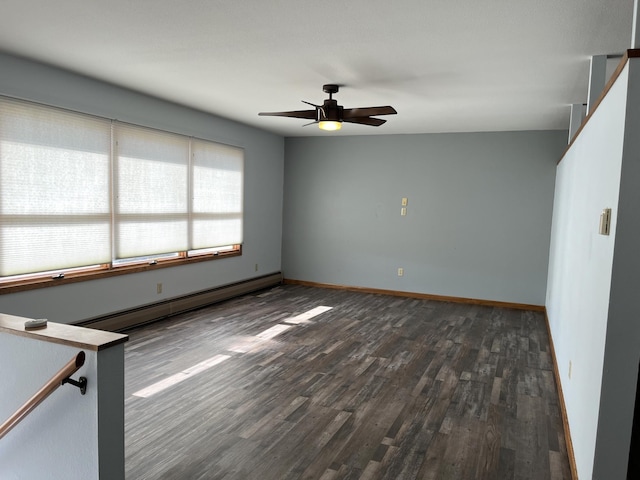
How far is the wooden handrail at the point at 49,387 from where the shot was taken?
169cm

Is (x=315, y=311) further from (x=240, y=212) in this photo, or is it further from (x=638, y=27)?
(x=638, y=27)

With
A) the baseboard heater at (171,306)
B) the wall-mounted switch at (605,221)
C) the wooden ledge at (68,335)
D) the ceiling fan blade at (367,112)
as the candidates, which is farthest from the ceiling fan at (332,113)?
the wooden ledge at (68,335)

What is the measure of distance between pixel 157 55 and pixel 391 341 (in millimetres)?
3404

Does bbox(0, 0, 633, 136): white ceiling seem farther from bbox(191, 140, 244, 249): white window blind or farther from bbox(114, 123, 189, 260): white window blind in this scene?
bbox(191, 140, 244, 249): white window blind

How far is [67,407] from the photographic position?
183cm

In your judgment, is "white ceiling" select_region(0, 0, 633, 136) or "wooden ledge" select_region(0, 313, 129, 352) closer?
"wooden ledge" select_region(0, 313, 129, 352)

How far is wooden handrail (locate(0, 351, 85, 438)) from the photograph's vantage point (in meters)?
1.69

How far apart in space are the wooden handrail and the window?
238 centimetres

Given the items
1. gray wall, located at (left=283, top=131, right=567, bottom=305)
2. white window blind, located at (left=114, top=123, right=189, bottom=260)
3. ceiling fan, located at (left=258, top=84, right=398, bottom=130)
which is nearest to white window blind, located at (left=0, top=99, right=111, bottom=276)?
white window blind, located at (left=114, top=123, right=189, bottom=260)

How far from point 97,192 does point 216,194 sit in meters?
1.93

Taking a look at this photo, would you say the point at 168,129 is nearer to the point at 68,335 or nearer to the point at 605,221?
the point at 68,335

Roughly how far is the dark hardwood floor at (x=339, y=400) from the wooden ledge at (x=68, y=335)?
3.06 ft

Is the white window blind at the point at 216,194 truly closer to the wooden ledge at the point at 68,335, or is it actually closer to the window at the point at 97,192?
the window at the point at 97,192

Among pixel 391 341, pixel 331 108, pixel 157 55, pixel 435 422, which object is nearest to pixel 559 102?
pixel 331 108
